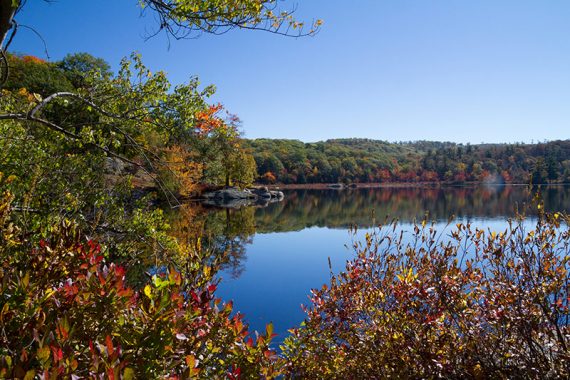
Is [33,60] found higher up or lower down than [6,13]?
higher up

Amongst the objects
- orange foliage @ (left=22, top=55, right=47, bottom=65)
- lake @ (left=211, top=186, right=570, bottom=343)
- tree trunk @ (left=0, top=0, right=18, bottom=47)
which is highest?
orange foliage @ (left=22, top=55, right=47, bottom=65)

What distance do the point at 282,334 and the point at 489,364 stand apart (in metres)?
6.45

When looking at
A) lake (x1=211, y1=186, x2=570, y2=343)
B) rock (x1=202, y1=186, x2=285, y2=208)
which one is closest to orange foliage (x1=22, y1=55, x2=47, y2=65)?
rock (x1=202, y1=186, x2=285, y2=208)

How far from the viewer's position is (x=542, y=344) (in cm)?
318

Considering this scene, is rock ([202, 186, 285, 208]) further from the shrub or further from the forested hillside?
the forested hillside

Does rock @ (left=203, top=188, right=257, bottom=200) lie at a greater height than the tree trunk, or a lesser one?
lesser

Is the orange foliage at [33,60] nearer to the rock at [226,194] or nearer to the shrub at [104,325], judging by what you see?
the rock at [226,194]

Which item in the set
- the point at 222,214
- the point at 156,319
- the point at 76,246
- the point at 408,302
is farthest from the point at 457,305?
the point at 222,214

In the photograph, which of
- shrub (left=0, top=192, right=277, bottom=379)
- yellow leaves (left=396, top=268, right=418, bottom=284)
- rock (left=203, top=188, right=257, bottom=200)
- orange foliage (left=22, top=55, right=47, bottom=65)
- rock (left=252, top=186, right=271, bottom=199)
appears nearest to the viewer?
shrub (left=0, top=192, right=277, bottom=379)

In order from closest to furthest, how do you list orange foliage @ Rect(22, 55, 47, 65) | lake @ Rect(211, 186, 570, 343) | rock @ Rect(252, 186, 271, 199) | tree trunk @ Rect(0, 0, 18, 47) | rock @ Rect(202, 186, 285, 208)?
1. tree trunk @ Rect(0, 0, 18, 47)
2. lake @ Rect(211, 186, 570, 343)
3. orange foliage @ Rect(22, 55, 47, 65)
4. rock @ Rect(202, 186, 285, 208)
5. rock @ Rect(252, 186, 271, 199)

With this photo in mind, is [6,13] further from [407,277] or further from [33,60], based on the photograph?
[33,60]

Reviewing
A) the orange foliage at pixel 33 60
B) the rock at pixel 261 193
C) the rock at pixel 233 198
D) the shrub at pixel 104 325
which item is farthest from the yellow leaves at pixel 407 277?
the rock at pixel 261 193

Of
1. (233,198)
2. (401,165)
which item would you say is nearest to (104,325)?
(233,198)

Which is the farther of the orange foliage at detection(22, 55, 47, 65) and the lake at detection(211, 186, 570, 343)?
the orange foliage at detection(22, 55, 47, 65)
